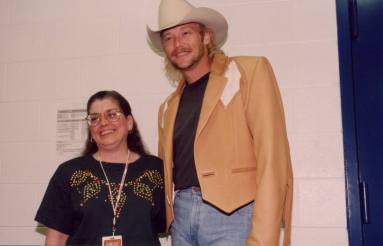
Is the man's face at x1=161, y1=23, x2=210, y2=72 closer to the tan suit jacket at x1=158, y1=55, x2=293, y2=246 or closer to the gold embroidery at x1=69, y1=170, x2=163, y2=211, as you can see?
the tan suit jacket at x1=158, y1=55, x2=293, y2=246

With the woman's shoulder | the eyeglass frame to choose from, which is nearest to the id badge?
the woman's shoulder

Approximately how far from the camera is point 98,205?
1.71 metres

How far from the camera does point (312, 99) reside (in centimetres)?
197

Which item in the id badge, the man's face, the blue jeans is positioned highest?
the man's face

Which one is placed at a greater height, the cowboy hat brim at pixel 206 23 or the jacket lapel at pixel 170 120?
the cowboy hat brim at pixel 206 23

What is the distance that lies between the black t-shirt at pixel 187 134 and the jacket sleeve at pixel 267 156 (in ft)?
0.79

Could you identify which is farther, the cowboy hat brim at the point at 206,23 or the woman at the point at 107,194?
the cowboy hat brim at the point at 206,23

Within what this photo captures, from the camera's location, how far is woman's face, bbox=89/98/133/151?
71.9 inches

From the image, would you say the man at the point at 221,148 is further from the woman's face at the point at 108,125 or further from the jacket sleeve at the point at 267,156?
the woman's face at the point at 108,125

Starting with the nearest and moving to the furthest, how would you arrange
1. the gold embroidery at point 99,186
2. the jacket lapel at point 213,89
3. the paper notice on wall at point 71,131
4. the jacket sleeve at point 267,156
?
the jacket sleeve at point 267,156
the jacket lapel at point 213,89
the gold embroidery at point 99,186
the paper notice on wall at point 71,131

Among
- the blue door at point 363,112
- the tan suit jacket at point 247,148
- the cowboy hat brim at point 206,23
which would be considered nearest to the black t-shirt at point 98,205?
the tan suit jacket at point 247,148

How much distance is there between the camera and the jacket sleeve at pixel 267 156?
1410 mm

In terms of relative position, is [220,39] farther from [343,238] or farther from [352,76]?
[343,238]

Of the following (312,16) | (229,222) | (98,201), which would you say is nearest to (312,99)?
(312,16)
